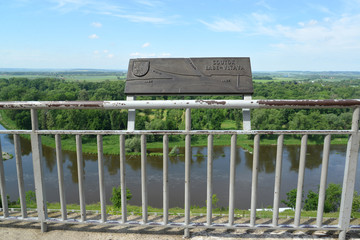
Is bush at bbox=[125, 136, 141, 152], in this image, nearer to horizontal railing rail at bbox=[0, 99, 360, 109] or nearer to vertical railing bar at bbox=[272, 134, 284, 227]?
horizontal railing rail at bbox=[0, 99, 360, 109]

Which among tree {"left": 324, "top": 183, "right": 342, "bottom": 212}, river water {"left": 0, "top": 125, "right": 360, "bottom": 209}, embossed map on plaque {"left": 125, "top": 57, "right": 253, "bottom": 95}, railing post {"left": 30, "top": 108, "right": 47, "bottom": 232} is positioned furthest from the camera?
river water {"left": 0, "top": 125, "right": 360, "bottom": 209}

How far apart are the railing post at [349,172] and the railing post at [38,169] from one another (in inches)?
99.3

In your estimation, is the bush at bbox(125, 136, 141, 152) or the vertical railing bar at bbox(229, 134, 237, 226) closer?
the vertical railing bar at bbox(229, 134, 237, 226)

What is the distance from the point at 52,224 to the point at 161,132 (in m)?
1.38

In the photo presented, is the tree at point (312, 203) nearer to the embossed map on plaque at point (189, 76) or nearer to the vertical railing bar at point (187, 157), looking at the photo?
the embossed map on plaque at point (189, 76)

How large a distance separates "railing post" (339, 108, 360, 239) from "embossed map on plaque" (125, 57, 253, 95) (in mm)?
1246

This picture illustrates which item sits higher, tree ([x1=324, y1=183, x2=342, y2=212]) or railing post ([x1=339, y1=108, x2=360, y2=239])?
railing post ([x1=339, y1=108, x2=360, y2=239])

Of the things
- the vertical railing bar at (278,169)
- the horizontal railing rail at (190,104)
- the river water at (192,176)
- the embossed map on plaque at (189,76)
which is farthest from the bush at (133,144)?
the vertical railing bar at (278,169)

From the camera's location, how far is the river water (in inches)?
682

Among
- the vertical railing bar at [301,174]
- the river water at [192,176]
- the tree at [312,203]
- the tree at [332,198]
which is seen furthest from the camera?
the river water at [192,176]

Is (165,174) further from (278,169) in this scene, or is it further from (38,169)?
(38,169)

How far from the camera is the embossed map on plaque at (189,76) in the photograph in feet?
10.5

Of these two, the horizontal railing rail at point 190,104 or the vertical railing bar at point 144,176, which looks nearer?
the horizontal railing rail at point 190,104

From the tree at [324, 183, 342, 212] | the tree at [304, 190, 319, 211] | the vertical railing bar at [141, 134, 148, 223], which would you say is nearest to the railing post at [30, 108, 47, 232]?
the vertical railing bar at [141, 134, 148, 223]
